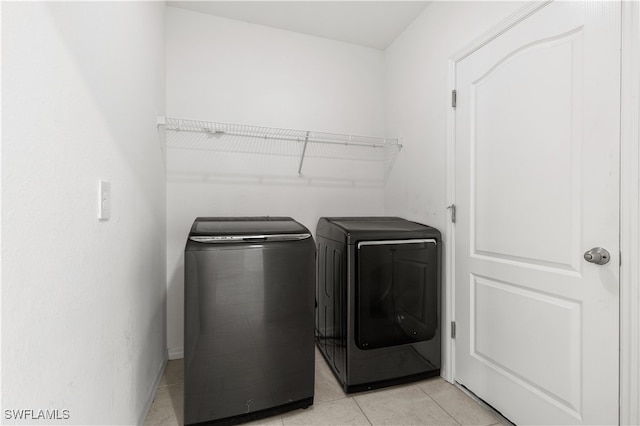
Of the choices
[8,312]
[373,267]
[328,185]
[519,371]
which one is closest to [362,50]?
[328,185]

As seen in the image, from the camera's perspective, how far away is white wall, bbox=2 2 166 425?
60 centimetres

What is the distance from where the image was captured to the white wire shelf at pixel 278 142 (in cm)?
217

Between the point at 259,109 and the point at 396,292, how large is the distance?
172cm

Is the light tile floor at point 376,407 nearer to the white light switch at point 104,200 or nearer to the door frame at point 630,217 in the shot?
the door frame at point 630,217

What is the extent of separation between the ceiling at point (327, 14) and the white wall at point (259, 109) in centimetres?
7

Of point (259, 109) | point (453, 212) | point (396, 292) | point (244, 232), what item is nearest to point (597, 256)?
point (453, 212)

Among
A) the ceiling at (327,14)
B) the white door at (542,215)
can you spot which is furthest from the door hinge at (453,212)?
the ceiling at (327,14)

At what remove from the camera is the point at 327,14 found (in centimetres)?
221

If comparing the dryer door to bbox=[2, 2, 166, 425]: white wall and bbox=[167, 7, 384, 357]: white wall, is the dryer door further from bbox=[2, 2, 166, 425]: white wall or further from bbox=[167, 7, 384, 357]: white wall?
bbox=[2, 2, 166, 425]: white wall

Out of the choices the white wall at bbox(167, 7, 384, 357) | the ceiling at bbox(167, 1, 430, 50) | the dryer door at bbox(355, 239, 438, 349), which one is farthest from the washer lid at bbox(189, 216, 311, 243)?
the ceiling at bbox(167, 1, 430, 50)

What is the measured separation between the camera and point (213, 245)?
4.66 feet

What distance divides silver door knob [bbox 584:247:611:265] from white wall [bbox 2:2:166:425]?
5.82ft

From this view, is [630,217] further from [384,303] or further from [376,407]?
[376,407]

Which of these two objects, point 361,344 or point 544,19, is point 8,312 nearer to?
point 361,344
